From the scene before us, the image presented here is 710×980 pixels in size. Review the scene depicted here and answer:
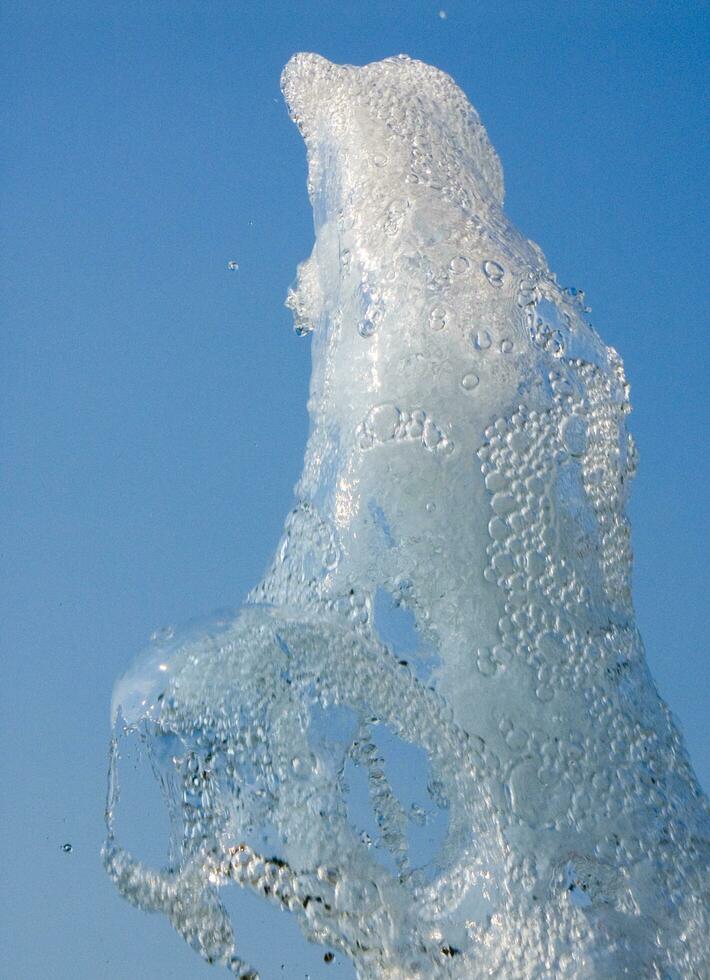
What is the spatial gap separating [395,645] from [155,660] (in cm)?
35

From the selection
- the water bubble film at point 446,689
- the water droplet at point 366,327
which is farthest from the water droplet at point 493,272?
the water droplet at point 366,327

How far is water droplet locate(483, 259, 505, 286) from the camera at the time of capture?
2045 millimetres

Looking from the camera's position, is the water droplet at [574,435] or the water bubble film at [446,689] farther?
the water droplet at [574,435]

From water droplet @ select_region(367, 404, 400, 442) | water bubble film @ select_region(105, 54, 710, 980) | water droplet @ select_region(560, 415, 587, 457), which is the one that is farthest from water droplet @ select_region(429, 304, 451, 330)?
water droplet @ select_region(560, 415, 587, 457)

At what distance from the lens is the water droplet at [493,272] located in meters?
2.04

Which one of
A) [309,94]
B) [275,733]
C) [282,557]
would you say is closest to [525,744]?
[275,733]

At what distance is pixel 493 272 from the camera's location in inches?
80.9

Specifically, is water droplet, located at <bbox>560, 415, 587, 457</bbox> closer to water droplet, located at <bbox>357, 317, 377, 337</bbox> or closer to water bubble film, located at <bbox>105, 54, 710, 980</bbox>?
water bubble film, located at <bbox>105, 54, 710, 980</bbox>

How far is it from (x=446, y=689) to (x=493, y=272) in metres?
0.66

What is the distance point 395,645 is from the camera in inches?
75.5

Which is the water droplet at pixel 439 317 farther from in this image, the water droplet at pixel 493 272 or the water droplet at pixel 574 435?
the water droplet at pixel 574 435

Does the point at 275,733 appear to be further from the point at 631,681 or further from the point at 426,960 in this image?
the point at 631,681

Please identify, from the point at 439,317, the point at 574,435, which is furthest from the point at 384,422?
the point at 574,435

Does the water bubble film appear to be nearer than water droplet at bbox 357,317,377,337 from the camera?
Yes
